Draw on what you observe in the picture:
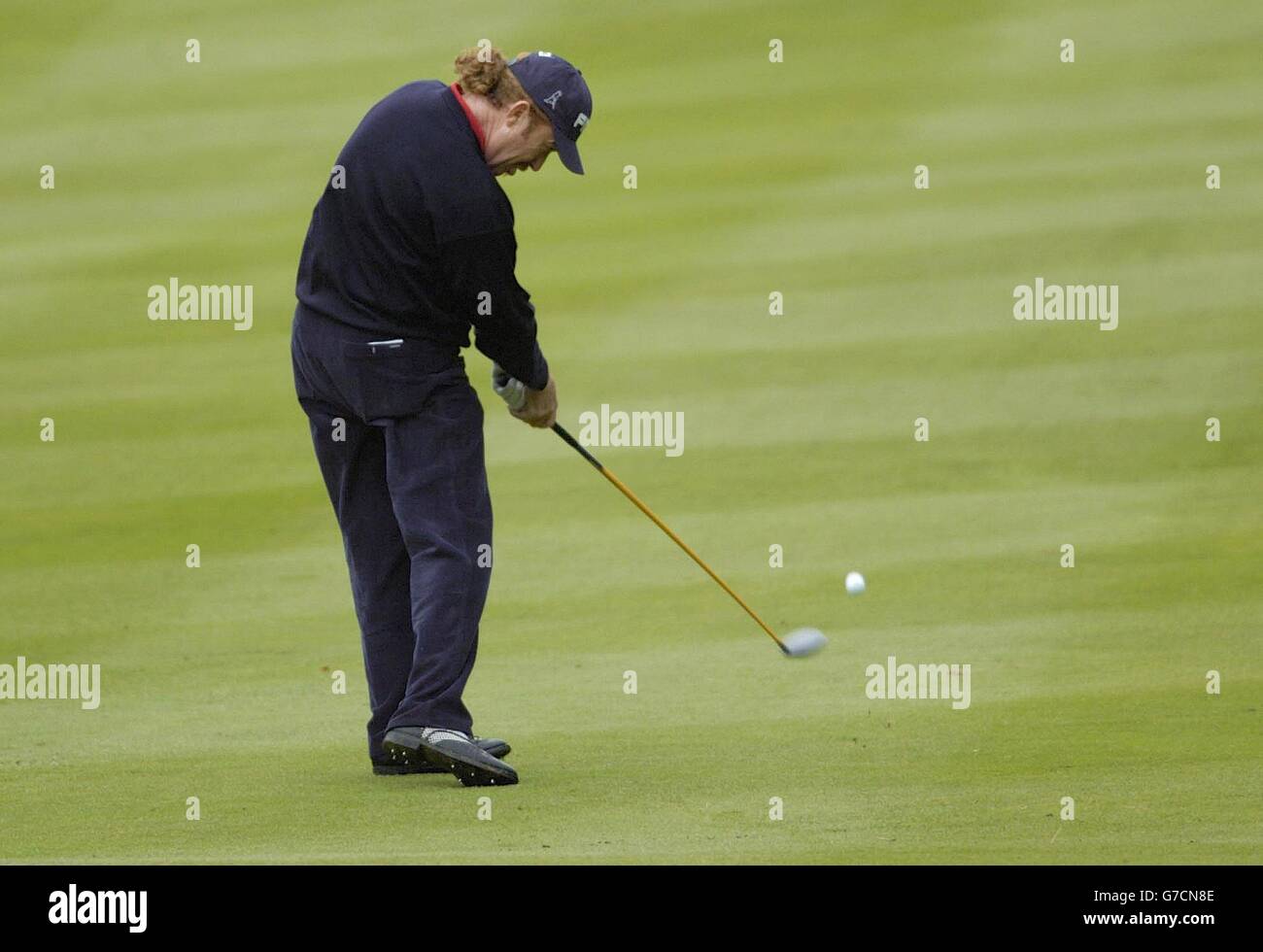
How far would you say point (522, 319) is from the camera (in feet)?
20.1

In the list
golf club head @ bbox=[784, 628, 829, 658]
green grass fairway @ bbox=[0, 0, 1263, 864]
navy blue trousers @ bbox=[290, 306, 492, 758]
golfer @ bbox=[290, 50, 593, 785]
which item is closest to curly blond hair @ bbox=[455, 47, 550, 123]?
golfer @ bbox=[290, 50, 593, 785]

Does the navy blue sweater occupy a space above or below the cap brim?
below

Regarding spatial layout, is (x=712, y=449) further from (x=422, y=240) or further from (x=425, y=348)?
(x=422, y=240)

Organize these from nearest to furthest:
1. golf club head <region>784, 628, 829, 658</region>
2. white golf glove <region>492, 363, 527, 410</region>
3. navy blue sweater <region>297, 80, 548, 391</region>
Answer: navy blue sweater <region>297, 80, 548, 391</region> → white golf glove <region>492, 363, 527, 410</region> → golf club head <region>784, 628, 829, 658</region>

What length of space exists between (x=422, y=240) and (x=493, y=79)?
50 centimetres

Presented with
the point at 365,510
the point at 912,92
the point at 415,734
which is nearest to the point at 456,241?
the point at 365,510

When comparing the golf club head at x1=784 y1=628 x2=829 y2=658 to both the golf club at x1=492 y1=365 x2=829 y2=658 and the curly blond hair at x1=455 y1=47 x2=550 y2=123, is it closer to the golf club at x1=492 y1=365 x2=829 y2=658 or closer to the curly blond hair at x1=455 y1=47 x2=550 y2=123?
the golf club at x1=492 y1=365 x2=829 y2=658

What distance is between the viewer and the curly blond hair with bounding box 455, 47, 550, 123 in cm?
604

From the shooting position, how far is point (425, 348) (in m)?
6.23

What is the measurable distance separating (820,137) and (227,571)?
9.67 m

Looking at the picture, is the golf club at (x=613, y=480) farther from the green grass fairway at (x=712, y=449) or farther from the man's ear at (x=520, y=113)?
the man's ear at (x=520, y=113)

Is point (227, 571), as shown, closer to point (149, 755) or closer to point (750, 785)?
point (149, 755)

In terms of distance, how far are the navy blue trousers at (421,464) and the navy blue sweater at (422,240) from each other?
103 millimetres

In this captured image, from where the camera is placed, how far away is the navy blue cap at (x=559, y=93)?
6.06 m
